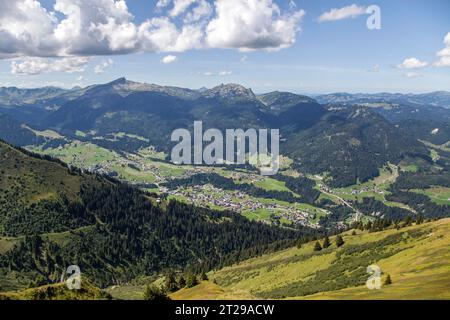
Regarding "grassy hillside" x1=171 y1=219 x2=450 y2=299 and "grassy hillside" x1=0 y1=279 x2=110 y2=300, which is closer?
"grassy hillside" x1=0 y1=279 x2=110 y2=300

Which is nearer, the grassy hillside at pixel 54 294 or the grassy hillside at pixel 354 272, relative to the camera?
the grassy hillside at pixel 54 294

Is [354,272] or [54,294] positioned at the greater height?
[54,294]

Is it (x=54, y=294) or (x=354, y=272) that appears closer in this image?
(x=54, y=294)
